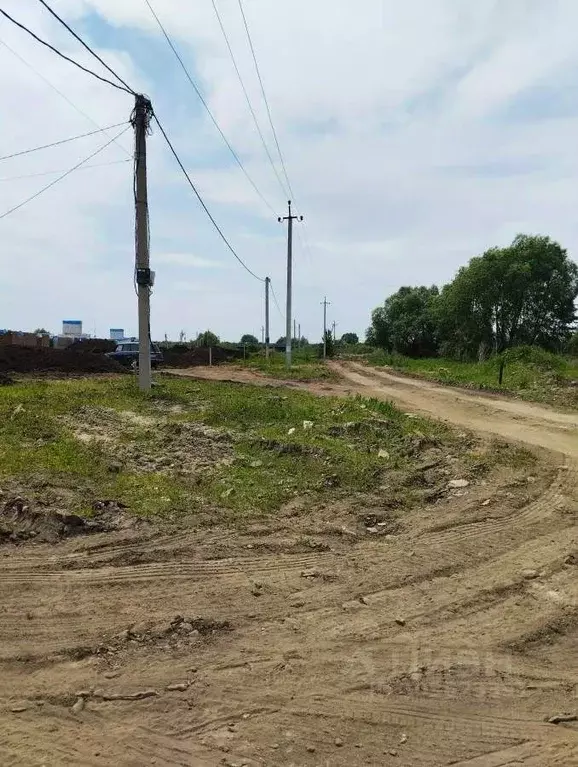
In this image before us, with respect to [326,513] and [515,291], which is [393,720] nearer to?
[326,513]

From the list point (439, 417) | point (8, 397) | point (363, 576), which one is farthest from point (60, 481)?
point (439, 417)

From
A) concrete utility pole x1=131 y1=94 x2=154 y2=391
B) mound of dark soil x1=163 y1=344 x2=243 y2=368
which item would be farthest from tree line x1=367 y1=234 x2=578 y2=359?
concrete utility pole x1=131 y1=94 x2=154 y2=391

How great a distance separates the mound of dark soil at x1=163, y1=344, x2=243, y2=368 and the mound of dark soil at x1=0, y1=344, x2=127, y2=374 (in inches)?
366

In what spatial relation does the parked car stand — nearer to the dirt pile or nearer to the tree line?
the tree line

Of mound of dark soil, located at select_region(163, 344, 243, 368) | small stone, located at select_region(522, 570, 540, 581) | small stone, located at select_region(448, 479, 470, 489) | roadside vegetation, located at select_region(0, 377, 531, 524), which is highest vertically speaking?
mound of dark soil, located at select_region(163, 344, 243, 368)

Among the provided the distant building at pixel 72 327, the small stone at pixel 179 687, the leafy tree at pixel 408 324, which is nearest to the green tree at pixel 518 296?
the leafy tree at pixel 408 324

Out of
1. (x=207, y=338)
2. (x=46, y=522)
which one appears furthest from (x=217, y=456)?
(x=207, y=338)

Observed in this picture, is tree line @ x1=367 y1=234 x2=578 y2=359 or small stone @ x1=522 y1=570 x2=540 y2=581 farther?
tree line @ x1=367 y1=234 x2=578 y2=359

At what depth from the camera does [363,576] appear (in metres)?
4.59

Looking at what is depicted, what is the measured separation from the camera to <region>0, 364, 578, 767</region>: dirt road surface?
278 centimetres

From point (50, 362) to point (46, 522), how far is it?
2215 cm

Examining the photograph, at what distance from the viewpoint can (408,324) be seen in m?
58.8

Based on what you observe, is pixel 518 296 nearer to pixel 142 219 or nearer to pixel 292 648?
pixel 142 219

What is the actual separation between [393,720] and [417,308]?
58.6 m
